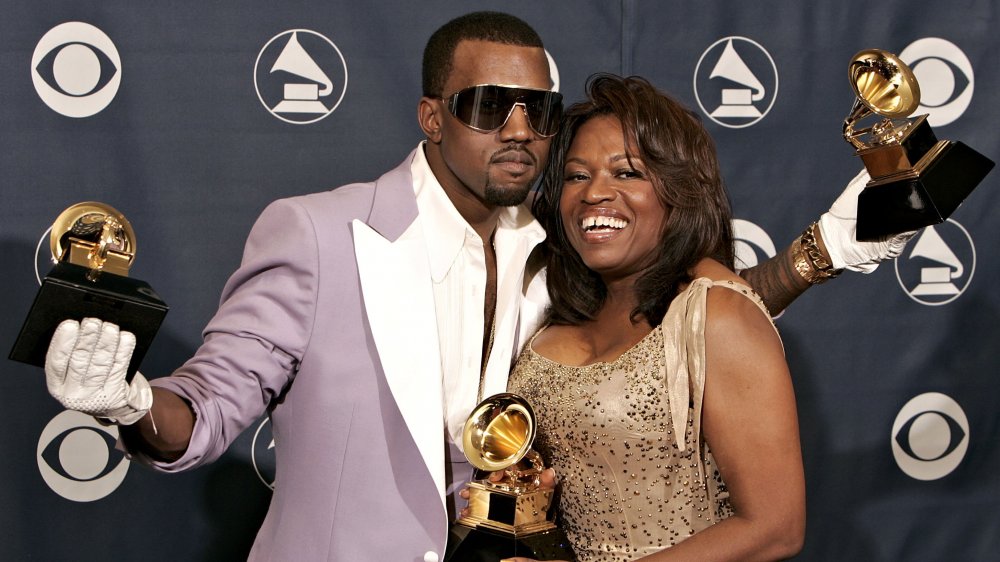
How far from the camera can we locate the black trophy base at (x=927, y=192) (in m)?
1.99

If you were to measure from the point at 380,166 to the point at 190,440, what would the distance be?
A: 4.12ft

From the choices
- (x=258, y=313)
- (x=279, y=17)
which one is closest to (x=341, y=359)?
(x=258, y=313)

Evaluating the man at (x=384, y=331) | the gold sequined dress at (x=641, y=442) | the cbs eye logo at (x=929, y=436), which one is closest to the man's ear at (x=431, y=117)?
the man at (x=384, y=331)

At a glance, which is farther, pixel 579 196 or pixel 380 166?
pixel 380 166

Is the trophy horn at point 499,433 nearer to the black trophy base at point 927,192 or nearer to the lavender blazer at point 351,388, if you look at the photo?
the lavender blazer at point 351,388

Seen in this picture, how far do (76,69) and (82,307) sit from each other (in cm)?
143

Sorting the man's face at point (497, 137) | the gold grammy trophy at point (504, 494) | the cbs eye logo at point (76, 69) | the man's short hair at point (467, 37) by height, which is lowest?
the gold grammy trophy at point (504, 494)

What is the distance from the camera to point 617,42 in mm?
2949

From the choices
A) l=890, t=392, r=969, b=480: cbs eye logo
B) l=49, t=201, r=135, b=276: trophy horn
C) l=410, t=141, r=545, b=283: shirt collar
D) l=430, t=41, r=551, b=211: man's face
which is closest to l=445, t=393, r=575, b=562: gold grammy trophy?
l=410, t=141, r=545, b=283: shirt collar

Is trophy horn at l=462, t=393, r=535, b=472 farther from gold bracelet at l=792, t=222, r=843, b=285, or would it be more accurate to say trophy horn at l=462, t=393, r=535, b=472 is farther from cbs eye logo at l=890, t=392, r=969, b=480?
cbs eye logo at l=890, t=392, r=969, b=480

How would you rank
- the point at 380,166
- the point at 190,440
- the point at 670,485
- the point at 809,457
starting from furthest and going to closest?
the point at 809,457
the point at 380,166
the point at 670,485
the point at 190,440

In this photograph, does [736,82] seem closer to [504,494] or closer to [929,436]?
[929,436]

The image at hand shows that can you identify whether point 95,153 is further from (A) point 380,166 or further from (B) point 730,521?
(B) point 730,521

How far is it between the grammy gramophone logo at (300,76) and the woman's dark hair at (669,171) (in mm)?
764
